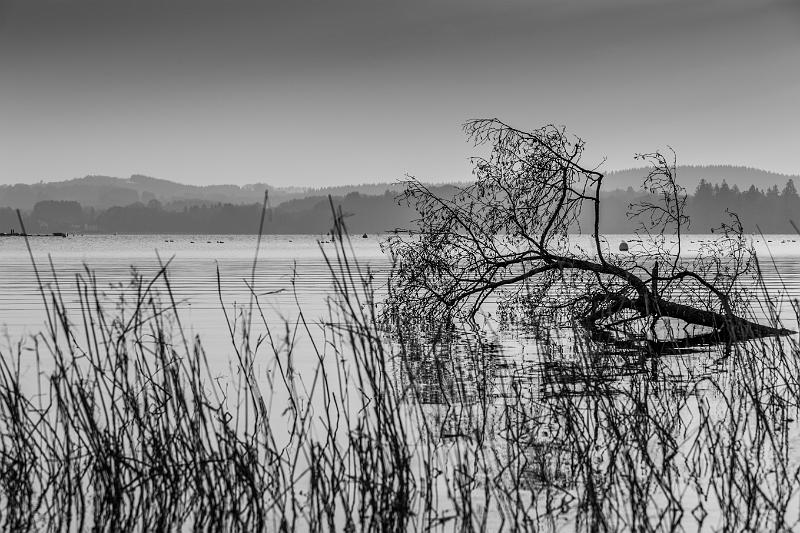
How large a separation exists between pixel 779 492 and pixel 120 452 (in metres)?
4.60

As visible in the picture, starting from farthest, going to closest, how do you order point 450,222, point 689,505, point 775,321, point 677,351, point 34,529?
point 450,222
point 677,351
point 775,321
point 689,505
point 34,529

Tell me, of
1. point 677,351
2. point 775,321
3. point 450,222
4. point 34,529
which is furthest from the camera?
point 450,222

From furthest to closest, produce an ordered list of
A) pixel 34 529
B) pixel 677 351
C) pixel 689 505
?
pixel 677 351 → pixel 689 505 → pixel 34 529

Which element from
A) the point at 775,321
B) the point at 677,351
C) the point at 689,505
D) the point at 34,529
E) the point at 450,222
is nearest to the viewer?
the point at 34,529

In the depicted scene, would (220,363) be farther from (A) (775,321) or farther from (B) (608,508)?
(B) (608,508)

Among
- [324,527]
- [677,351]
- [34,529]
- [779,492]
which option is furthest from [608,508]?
[677,351]

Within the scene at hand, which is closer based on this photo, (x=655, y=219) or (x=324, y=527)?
(x=324, y=527)

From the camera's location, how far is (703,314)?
16.7 m

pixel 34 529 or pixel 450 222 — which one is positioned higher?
pixel 450 222

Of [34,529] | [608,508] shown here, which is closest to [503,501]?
[608,508]

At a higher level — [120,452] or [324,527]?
[120,452]

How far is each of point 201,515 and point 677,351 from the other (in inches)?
403

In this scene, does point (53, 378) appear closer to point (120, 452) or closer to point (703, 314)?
point (120, 452)

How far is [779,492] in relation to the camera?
6539 millimetres
